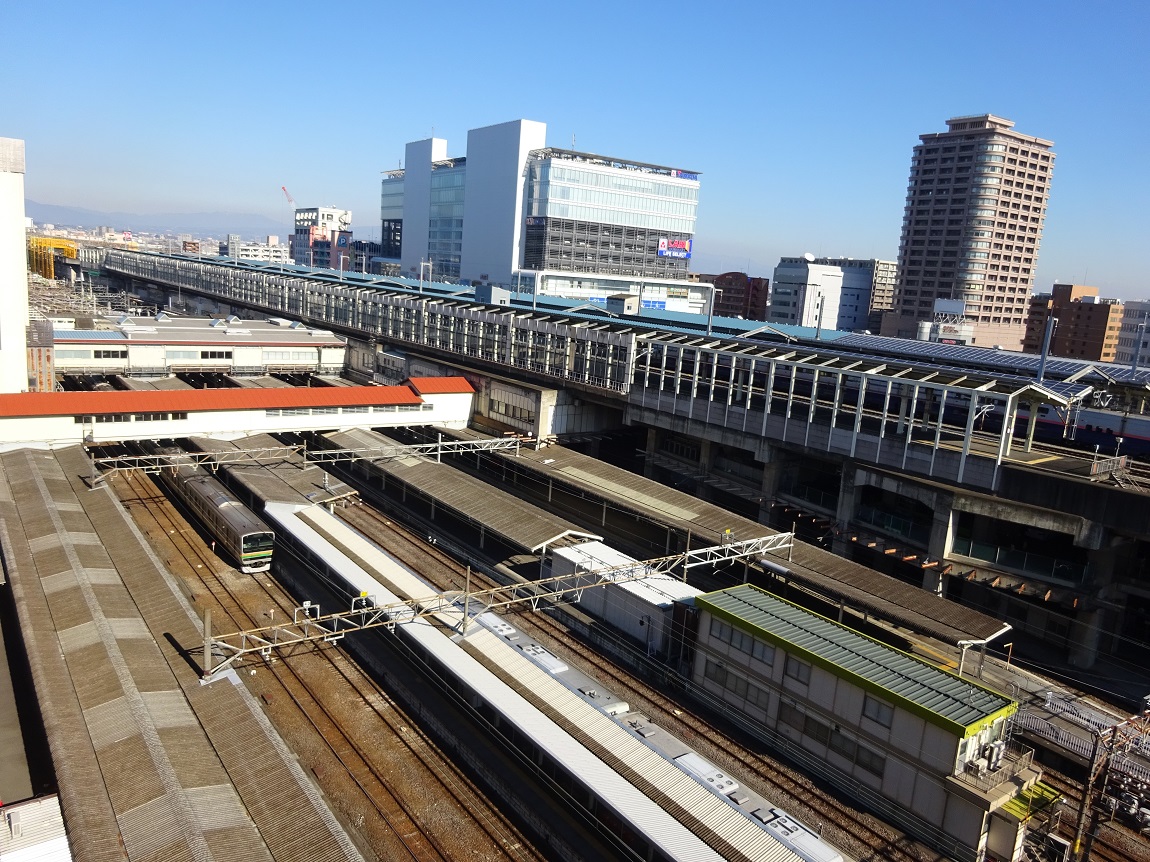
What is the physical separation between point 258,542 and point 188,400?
45.2 feet

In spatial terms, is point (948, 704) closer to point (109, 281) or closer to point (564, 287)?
point (564, 287)

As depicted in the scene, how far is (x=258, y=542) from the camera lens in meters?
32.7

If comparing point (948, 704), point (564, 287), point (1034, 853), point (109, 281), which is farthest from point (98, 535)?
point (109, 281)

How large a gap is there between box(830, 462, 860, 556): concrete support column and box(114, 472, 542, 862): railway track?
68.4 ft

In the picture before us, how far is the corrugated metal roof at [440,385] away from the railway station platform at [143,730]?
78.0 feet

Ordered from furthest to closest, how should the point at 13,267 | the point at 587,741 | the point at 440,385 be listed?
the point at 13,267 < the point at 440,385 < the point at 587,741

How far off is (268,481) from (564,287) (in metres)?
71.4

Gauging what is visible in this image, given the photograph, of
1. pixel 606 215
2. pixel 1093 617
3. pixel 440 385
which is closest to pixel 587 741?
pixel 1093 617

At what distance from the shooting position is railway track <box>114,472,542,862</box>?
18.6 metres

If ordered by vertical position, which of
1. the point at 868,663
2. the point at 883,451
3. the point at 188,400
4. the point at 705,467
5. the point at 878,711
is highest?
the point at 883,451

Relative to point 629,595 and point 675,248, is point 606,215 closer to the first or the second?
point 675,248

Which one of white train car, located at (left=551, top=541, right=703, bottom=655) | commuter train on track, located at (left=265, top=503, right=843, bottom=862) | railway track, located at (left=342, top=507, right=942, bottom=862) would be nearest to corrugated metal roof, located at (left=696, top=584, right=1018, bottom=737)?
white train car, located at (left=551, top=541, right=703, bottom=655)

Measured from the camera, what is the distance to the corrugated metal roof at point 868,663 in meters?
19.5

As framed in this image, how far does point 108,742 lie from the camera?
56.7 feet
